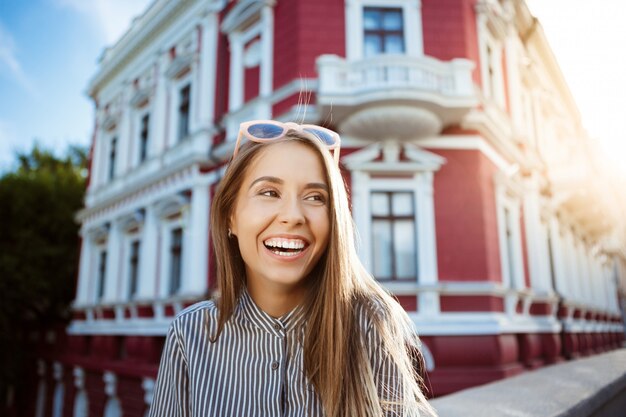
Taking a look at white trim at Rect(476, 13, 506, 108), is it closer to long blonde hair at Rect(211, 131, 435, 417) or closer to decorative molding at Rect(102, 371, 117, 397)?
long blonde hair at Rect(211, 131, 435, 417)

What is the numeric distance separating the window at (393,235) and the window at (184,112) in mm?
6336

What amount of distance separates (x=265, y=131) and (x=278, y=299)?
0.57 metres

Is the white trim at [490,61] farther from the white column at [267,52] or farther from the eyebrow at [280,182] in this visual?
the eyebrow at [280,182]

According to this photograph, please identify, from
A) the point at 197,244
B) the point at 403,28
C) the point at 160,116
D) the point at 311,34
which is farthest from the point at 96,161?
the point at 403,28

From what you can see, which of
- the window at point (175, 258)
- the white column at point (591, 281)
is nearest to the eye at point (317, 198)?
the window at point (175, 258)

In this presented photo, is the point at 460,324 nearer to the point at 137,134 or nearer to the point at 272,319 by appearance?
the point at 272,319

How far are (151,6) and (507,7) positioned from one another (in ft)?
33.6

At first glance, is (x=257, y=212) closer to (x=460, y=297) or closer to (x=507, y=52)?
(x=460, y=297)

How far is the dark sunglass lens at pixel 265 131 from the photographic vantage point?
1575 millimetres

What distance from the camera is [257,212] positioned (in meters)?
1.43

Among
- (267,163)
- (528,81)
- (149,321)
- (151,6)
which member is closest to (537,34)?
(528,81)

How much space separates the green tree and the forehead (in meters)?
16.9

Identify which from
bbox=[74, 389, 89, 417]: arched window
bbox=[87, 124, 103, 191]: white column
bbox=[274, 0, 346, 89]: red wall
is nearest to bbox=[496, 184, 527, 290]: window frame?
bbox=[274, 0, 346, 89]: red wall

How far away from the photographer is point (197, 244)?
10.4 metres
